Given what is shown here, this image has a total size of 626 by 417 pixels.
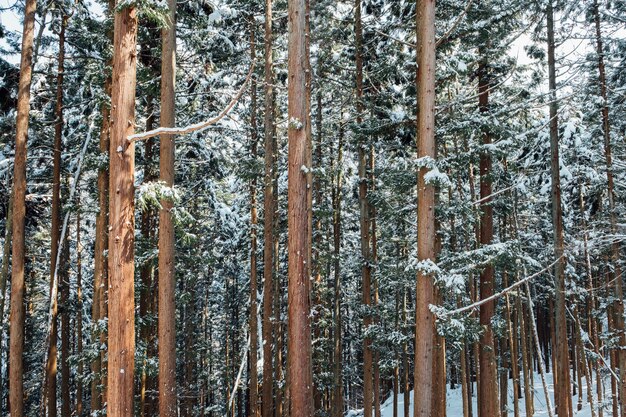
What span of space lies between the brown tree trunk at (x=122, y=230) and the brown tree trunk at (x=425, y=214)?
4.74 meters

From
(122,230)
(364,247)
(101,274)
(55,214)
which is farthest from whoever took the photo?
(364,247)

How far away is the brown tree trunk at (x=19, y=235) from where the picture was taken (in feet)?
33.1

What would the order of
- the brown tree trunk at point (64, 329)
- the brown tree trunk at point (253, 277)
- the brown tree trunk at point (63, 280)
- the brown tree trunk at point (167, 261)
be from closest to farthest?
the brown tree trunk at point (167, 261) → the brown tree trunk at point (63, 280) → the brown tree trunk at point (253, 277) → the brown tree trunk at point (64, 329)

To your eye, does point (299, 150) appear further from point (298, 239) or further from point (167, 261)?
point (167, 261)

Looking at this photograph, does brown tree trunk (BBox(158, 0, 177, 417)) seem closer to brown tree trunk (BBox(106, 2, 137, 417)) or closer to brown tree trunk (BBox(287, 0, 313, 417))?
brown tree trunk (BBox(287, 0, 313, 417))

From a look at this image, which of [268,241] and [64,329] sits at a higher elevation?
[268,241]

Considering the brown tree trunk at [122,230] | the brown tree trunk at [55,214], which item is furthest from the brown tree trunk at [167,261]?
the brown tree trunk at [55,214]

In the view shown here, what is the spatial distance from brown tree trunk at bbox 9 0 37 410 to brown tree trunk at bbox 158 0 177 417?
3.67 meters

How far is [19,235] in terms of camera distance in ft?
34.0

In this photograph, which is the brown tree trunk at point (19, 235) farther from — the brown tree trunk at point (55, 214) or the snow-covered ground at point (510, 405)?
the snow-covered ground at point (510, 405)

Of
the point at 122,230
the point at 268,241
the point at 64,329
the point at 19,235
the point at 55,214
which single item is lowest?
the point at 64,329

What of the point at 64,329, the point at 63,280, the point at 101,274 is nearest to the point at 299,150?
the point at 101,274

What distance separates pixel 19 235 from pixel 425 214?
30.2 ft

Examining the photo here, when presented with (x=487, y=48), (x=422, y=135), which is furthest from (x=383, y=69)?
(x=422, y=135)
